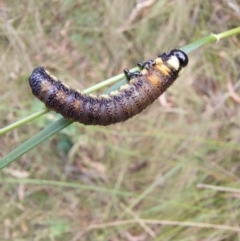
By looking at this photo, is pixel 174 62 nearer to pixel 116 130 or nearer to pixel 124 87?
pixel 124 87

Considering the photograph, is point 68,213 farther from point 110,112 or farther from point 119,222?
point 110,112

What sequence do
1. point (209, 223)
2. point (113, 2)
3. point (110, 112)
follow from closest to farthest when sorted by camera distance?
point (110, 112), point (209, 223), point (113, 2)

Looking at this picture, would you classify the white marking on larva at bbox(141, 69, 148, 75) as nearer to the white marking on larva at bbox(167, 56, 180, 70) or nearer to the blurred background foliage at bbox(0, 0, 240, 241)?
the white marking on larva at bbox(167, 56, 180, 70)

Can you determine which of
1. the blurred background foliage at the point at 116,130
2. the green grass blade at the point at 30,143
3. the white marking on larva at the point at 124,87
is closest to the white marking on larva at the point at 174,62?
the white marking on larva at the point at 124,87

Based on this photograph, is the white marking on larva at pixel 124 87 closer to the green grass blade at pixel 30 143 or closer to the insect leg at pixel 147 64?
the insect leg at pixel 147 64

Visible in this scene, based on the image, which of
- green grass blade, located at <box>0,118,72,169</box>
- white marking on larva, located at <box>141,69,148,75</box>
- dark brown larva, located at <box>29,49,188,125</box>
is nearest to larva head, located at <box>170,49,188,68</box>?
dark brown larva, located at <box>29,49,188,125</box>

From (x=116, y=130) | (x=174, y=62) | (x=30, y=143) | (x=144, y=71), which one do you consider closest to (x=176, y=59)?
(x=174, y=62)

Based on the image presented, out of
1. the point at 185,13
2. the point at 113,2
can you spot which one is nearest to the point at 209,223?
the point at 185,13
